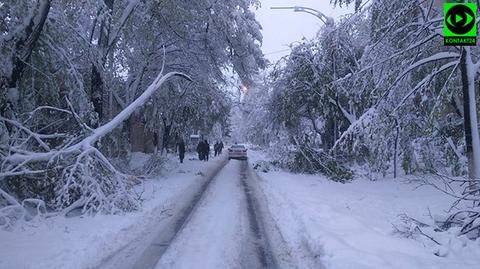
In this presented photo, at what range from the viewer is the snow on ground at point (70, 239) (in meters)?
7.70

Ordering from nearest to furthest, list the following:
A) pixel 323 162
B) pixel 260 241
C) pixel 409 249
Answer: pixel 409 249, pixel 260 241, pixel 323 162

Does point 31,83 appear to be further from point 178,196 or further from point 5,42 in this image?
point 178,196

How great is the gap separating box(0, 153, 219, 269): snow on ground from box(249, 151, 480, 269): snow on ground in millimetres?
3138

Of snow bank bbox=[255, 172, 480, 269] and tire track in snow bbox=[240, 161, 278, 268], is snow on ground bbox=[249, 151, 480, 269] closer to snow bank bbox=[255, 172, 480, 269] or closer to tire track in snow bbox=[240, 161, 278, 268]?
snow bank bbox=[255, 172, 480, 269]

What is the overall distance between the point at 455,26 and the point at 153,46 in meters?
14.7

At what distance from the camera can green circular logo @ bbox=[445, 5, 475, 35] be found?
10031 mm

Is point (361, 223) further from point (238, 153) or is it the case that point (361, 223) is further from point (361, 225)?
point (238, 153)

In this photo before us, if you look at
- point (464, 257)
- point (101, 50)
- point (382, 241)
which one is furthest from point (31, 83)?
point (464, 257)

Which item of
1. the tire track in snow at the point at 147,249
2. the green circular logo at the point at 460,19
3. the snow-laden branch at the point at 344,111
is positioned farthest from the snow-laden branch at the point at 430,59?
the snow-laden branch at the point at 344,111

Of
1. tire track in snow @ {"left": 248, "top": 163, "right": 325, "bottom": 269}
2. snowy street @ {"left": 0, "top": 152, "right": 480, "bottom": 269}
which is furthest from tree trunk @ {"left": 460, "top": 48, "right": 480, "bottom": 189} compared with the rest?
tire track in snow @ {"left": 248, "top": 163, "right": 325, "bottom": 269}

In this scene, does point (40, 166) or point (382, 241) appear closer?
point (382, 241)

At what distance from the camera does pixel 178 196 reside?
1677cm

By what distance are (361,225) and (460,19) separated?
457 cm

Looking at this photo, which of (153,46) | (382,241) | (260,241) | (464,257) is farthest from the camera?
(153,46)
